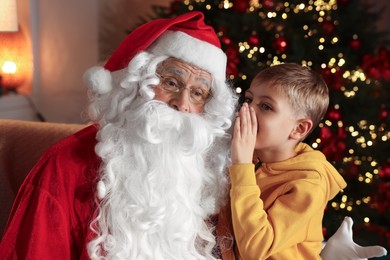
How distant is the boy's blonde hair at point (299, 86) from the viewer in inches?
59.5

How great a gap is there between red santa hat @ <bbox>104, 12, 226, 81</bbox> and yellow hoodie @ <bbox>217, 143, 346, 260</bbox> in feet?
1.18

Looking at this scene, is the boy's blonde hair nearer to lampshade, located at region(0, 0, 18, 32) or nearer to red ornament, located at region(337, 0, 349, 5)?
red ornament, located at region(337, 0, 349, 5)

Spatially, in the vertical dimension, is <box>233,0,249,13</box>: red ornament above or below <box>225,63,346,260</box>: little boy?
above

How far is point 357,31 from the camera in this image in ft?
9.30

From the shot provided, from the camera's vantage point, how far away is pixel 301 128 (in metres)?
1.58

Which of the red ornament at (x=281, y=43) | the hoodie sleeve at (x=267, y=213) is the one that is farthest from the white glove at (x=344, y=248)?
the red ornament at (x=281, y=43)

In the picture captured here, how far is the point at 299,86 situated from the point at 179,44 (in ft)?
1.33

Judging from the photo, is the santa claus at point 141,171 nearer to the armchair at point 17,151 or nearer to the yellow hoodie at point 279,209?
the yellow hoodie at point 279,209

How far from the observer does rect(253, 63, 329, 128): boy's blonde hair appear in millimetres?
1511

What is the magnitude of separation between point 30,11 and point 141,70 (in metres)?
2.67

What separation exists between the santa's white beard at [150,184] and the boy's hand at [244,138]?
85 millimetres

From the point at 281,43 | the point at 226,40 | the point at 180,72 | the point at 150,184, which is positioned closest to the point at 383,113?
the point at 281,43

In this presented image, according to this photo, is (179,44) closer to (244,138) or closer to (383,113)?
(244,138)

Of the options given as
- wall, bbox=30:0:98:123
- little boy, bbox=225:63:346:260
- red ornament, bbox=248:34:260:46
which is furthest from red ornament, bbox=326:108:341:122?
wall, bbox=30:0:98:123
